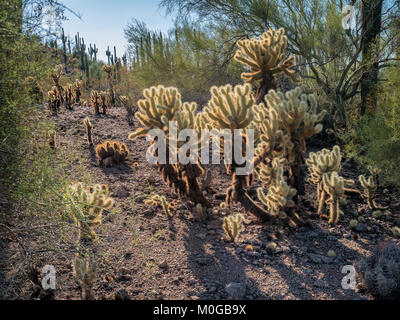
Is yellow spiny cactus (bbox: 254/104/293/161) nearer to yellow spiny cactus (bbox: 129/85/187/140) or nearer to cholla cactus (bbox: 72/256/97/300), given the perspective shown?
yellow spiny cactus (bbox: 129/85/187/140)

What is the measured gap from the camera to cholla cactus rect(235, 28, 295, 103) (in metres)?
4.41

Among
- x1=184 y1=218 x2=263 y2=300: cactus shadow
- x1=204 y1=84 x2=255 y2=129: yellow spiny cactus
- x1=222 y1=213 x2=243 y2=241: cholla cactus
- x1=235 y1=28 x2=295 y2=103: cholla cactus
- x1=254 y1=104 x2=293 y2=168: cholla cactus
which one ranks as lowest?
x1=184 y1=218 x2=263 y2=300: cactus shadow

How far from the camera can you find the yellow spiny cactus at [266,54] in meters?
4.41

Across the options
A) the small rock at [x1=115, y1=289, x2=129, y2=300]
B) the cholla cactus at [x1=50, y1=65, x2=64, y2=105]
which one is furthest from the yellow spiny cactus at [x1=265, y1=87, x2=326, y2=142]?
the cholla cactus at [x1=50, y1=65, x2=64, y2=105]

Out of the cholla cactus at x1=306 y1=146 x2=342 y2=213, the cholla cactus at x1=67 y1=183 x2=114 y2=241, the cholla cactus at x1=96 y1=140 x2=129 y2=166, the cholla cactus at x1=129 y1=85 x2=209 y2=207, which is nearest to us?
the cholla cactus at x1=67 y1=183 x2=114 y2=241

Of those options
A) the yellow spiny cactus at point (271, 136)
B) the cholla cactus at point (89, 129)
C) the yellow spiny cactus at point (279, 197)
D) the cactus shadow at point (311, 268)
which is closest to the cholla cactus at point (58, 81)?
the cholla cactus at point (89, 129)

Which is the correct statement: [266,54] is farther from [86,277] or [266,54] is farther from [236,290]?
[86,277]

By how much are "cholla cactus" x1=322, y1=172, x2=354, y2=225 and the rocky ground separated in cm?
15

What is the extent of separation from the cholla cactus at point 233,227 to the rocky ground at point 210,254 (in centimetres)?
9

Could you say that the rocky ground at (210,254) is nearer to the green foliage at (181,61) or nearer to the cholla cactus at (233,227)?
the cholla cactus at (233,227)
